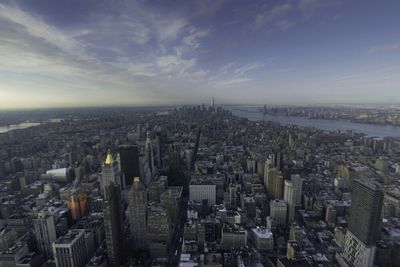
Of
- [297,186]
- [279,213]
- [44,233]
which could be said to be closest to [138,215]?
[44,233]

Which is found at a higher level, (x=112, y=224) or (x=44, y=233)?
(x=112, y=224)

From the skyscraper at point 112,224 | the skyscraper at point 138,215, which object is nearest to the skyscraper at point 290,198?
the skyscraper at point 138,215

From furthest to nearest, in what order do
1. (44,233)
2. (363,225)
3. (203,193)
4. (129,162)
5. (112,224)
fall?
(129,162) → (203,193) → (44,233) → (112,224) → (363,225)

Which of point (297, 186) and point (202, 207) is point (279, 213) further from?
point (202, 207)

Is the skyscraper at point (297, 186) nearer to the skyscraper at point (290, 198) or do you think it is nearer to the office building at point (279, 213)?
the skyscraper at point (290, 198)

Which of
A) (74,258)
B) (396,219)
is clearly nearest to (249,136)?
(396,219)

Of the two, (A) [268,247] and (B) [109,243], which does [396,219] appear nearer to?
(A) [268,247]

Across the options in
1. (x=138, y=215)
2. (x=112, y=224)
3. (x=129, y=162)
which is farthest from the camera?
(x=129, y=162)
